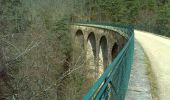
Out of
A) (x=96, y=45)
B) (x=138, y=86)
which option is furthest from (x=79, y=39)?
(x=138, y=86)

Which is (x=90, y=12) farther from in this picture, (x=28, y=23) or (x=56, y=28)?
(x=28, y=23)

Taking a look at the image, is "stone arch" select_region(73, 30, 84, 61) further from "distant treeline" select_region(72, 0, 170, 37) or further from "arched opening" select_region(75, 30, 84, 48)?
"distant treeline" select_region(72, 0, 170, 37)

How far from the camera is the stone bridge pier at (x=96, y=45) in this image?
70.1 ft

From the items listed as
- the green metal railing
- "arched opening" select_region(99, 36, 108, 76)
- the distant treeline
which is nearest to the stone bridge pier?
"arched opening" select_region(99, 36, 108, 76)

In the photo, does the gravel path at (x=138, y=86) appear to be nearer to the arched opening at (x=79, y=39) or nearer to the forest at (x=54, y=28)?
the forest at (x=54, y=28)

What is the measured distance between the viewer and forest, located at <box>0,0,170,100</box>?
14.4m

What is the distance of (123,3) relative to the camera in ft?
206

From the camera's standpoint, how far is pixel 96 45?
32.2 metres

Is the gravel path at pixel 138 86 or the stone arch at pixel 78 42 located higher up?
the gravel path at pixel 138 86

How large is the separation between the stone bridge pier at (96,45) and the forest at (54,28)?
1815mm

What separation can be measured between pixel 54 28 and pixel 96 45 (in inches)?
599

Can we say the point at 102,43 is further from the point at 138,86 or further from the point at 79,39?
the point at 138,86

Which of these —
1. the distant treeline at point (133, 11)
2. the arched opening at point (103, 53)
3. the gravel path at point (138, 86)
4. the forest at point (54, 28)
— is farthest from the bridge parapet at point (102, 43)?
the distant treeline at point (133, 11)

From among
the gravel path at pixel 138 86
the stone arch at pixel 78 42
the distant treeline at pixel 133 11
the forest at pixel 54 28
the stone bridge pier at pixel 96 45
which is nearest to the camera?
the gravel path at pixel 138 86
